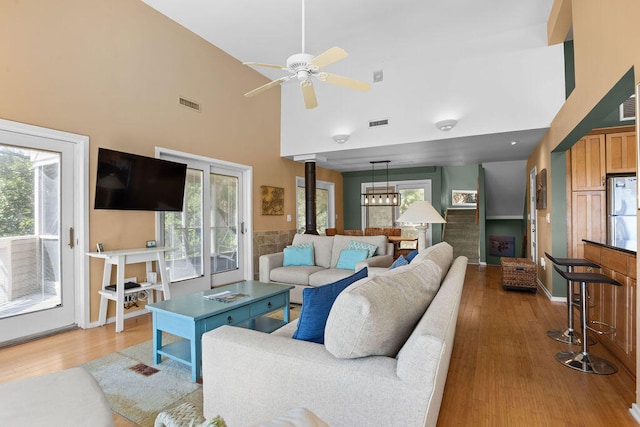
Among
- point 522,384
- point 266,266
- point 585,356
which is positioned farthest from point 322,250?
point 585,356

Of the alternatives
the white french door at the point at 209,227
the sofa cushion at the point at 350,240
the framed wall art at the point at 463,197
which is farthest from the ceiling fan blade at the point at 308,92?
the framed wall art at the point at 463,197

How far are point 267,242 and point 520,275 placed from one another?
165 inches

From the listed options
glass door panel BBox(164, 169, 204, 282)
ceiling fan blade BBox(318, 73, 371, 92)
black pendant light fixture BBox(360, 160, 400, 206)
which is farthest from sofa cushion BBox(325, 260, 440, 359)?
black pendant light fixture BBox(360, 160, 400, 206)

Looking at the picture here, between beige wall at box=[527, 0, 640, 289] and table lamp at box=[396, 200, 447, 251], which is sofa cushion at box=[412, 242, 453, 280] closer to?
table lamp at box=[396, 200, 447, 251]

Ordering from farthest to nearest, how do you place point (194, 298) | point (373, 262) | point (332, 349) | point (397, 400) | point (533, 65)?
point (533, 65), point (373, 262), point (194, 298), point (332, 349), point (397, 400)

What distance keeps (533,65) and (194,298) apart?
16.4 feet

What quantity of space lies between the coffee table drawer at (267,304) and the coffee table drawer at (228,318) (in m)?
0.07

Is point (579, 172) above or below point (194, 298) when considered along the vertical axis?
above

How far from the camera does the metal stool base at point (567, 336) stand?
9.73 feet

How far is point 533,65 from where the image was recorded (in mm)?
4270

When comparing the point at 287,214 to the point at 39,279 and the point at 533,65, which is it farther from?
the point at 533,65

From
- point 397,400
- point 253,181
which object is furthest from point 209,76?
point 397,400

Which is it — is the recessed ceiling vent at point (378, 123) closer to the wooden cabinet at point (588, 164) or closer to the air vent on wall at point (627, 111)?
the wooden cabinet at point (588, 164)

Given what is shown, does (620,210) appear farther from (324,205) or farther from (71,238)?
(71,238)
